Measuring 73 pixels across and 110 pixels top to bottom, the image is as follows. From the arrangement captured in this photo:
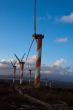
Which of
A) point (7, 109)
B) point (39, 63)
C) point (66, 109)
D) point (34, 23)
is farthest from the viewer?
point (34, 23)

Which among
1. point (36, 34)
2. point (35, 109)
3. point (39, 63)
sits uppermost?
point (36, 34)

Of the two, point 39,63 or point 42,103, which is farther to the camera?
point 39,63

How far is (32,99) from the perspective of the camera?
3164cm

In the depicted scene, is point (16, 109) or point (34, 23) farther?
point (34, 23)

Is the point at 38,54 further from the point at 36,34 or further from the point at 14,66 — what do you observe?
the point at 14,66

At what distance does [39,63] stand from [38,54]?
4.89 ft

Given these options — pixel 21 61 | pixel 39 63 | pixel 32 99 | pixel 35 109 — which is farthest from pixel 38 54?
pixel 21 61

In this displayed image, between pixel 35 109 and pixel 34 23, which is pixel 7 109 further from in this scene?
pixel 34 23

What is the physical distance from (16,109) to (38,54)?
28.0m

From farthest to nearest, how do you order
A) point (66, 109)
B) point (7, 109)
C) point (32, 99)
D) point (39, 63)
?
point (39, 63), point (32, 99), point (7, 109), point (66, 109)

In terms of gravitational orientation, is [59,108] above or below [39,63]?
below

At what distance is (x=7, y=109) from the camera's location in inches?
901

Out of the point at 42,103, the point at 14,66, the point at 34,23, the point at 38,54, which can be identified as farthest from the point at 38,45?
the point at 14,66

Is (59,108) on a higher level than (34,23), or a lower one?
lower
